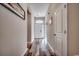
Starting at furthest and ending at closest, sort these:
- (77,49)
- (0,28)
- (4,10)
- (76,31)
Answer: (76,31) → (77,49) → (4,10) → (0,28)

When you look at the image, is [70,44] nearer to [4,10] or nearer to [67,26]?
[67,26]

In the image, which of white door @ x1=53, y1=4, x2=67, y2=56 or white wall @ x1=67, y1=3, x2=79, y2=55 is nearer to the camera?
white wall @ x1=67, y1=3, x2=79, y2=55

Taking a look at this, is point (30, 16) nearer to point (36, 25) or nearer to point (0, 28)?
point (36, 25)

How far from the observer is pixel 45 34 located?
3.63m

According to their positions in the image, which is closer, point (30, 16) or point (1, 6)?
point (1, 6)

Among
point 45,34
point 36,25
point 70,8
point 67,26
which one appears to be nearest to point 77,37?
point 67,26

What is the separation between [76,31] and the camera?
1.78 m

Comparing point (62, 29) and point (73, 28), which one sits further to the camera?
point (62, 29)

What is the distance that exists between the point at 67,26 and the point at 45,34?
5.88 ft

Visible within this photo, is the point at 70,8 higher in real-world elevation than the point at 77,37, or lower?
higher

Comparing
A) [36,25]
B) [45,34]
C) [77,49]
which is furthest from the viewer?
[45,34]

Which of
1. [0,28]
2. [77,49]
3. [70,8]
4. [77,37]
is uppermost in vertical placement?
[70,8]

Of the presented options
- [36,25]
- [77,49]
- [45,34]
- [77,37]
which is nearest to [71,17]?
[77,37]

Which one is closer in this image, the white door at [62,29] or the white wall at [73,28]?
the white wall at [73,28]
